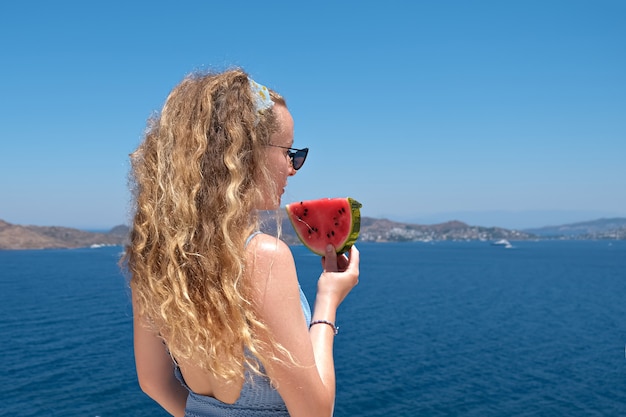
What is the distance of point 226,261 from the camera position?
1542 millimetres

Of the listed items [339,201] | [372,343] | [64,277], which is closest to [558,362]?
[372,343]

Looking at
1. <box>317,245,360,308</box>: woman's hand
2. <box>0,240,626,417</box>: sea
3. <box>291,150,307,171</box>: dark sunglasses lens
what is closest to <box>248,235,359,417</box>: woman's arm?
<box>317,245,360,308</box>: woman's hand

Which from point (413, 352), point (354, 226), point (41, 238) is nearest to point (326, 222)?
point (354, 226)

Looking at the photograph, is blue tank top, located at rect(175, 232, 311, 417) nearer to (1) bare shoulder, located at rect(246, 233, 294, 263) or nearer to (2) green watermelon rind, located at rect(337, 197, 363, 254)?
(1) bare shoulder, located at rect(246, 233, 294, 263)

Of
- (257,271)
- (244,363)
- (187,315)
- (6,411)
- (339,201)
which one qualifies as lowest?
(6,411)

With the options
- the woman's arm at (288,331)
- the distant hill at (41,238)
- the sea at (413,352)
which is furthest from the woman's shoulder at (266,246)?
the distant hill at (41,238)

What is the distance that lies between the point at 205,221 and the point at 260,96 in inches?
17.5

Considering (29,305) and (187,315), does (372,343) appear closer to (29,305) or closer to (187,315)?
(29,305)

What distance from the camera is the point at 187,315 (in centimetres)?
162

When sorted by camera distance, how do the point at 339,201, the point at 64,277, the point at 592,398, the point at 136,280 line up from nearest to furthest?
the point at 136,280
the point at 339,201
the point at 592,398
the point at 64,277

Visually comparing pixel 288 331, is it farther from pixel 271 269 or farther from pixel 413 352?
pixel 413 352

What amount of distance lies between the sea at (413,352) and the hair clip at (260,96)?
A: 81.9 ft

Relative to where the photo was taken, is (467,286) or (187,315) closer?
(187,315)

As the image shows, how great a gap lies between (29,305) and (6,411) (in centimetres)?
3041
